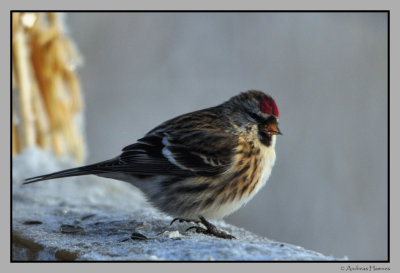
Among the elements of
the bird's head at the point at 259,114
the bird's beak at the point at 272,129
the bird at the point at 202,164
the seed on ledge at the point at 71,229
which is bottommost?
the seed on ledge at the point at 71,229

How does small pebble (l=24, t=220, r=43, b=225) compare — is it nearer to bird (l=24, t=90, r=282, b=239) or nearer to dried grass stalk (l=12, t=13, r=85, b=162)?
bird (l=24, t=90, r=282, b=239)

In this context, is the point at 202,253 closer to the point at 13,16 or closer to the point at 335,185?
the point at 13,16

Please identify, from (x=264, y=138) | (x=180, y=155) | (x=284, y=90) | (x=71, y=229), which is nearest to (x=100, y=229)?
(x=71, y=229)

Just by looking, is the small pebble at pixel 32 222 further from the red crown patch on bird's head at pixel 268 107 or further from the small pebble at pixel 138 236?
the red crown patch on bird's head at pixel 268 107

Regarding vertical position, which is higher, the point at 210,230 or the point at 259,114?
the point at 259,114

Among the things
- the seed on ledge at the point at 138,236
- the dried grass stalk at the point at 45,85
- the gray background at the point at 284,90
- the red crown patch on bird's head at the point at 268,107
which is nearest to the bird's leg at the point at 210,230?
the seed on ledge at the point at 138,236

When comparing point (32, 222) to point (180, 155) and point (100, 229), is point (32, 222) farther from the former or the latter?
point (180, 155)

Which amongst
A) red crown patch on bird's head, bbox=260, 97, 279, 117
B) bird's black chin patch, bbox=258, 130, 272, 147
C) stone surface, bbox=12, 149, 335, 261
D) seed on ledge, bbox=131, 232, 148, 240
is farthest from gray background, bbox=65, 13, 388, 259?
seed on ledge, bbox=131, 232, 148, 240
